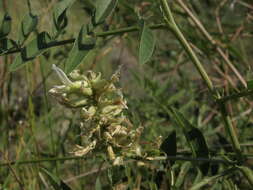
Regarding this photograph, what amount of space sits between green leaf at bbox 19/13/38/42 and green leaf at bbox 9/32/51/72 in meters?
0.06

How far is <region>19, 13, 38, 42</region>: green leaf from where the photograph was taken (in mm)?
1001

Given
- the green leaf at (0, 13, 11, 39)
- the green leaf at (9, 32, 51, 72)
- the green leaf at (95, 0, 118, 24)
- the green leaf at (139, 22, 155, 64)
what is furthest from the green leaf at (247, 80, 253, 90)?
the green leaf at (0, 13, 11, 39)

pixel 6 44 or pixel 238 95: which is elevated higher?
pixel 6 44

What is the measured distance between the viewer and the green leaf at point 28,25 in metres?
1.00

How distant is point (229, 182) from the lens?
125cm

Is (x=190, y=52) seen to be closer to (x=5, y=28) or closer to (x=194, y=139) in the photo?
(x=194, y=139)

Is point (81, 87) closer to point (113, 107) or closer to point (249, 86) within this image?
point (113, 107)

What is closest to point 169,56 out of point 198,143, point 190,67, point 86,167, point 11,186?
point 190,67

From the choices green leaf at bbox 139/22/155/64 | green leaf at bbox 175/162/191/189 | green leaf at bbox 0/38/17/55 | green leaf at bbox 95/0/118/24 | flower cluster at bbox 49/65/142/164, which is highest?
green leaf at bbox 95/0/118/24

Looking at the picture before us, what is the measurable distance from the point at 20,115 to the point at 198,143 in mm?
2125

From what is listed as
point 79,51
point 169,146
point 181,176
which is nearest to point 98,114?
point 79,51

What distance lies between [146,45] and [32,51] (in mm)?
263

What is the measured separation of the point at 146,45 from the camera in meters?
0.82

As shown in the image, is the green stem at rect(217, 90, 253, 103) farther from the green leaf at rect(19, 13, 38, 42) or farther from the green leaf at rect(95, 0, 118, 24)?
the green leaf at rect(19, 13, 38, 42)
